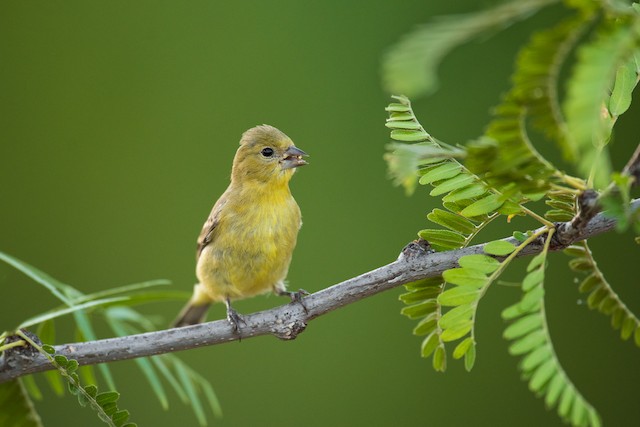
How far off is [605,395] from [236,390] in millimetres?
1991

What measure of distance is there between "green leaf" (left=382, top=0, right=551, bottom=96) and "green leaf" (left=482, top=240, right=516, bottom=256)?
454 mm

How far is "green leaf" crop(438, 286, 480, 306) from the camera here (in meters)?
1.08

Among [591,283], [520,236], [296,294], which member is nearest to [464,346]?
[520,236]

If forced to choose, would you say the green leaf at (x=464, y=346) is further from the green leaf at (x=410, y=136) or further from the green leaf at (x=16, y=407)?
the green leaf at (x=16, y=407)

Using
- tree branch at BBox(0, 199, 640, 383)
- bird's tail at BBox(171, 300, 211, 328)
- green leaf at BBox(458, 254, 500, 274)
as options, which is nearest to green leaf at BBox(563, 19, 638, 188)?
green leaf at BBox(458, 254, 500, 274)

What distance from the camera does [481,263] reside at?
109 centimetres

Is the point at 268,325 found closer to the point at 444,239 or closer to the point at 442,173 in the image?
the point at 444,239

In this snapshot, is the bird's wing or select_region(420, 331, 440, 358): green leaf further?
the bird's wing

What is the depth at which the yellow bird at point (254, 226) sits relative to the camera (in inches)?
96.9

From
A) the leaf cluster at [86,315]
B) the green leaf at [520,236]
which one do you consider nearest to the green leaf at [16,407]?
the leaf cluster at [86,315]

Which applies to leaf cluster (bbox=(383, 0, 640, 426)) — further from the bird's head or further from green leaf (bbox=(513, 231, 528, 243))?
the bird's head

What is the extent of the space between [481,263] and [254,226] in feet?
4.77

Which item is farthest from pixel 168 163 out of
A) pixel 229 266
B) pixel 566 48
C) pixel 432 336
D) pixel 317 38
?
pixel 566 48

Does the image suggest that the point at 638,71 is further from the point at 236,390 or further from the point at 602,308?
the point at 236,390
